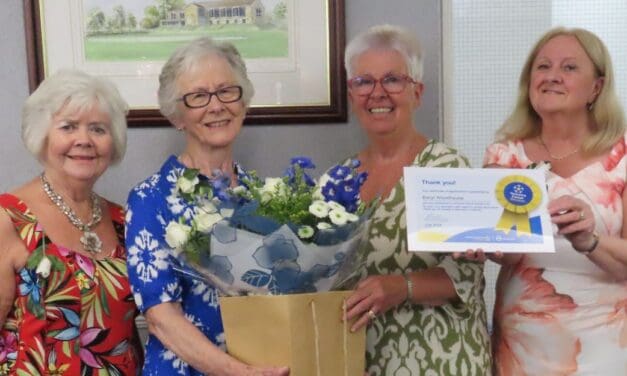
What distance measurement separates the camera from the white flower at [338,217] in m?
1.18

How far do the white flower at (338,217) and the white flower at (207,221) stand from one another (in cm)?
20

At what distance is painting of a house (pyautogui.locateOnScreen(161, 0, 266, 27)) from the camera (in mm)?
2084

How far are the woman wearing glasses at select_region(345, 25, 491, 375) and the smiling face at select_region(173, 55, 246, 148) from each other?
0.37 meters

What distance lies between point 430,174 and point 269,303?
0.46 meters

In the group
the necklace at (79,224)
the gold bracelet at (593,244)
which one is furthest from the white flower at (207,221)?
the gold bracelet at (593,244)

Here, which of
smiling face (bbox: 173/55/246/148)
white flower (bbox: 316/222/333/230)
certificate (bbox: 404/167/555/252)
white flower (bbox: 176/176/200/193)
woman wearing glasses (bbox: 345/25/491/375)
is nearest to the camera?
white flower (bbox: 316/222/333/230)

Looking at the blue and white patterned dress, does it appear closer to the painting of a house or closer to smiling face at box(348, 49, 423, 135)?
smiling face at box(348, 49, 423, 135)

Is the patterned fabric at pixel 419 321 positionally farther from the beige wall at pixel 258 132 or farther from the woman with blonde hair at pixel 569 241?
the beige wall at pixel 258 132

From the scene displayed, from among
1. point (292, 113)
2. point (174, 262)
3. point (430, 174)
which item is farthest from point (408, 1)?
point (174, 262)

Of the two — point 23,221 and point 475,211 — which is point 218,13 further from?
point 475,211

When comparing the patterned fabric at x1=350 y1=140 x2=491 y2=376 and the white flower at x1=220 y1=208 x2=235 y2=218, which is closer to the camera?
the white flower at x1=220 y1=208 x2=235 y2=218

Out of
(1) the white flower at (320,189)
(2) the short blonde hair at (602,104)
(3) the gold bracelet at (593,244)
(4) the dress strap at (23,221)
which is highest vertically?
(2) the short blonde hair at (602,104)

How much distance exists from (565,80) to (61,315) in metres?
1.36

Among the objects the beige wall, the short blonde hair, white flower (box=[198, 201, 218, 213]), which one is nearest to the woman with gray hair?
the beige wall
